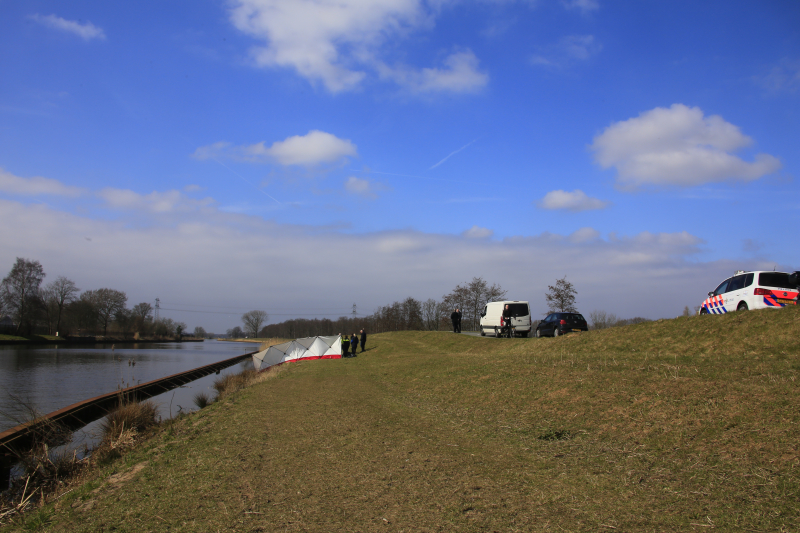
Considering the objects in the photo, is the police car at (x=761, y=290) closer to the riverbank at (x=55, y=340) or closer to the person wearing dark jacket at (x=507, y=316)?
the person wearing dark jacket at (x=507, y=316)

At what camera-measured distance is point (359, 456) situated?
23.6 ft

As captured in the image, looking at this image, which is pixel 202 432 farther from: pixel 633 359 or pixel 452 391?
pixel 633 359

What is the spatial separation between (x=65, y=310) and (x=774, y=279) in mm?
99802

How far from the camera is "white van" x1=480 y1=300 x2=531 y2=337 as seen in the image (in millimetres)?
26234

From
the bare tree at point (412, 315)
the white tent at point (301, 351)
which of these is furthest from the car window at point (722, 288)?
the bare tree at point (412, 315)

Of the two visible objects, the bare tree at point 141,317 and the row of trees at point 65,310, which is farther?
the bare tree at point 141,317

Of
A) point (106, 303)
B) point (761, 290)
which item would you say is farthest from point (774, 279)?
point (106, 303)

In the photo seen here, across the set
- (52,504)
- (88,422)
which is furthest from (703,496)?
(88,422)

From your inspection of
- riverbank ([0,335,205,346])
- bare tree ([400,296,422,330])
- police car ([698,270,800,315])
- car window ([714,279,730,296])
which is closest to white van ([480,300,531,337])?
car window ([714,279,730,296])

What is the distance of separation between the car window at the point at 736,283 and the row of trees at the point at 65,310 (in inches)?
3311

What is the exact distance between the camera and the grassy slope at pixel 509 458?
4738 mm

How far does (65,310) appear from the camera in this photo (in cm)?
8381

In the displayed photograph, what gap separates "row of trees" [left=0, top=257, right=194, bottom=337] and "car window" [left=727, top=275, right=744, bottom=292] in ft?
276

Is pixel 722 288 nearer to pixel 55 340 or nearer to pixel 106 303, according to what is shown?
pixel 55 340
